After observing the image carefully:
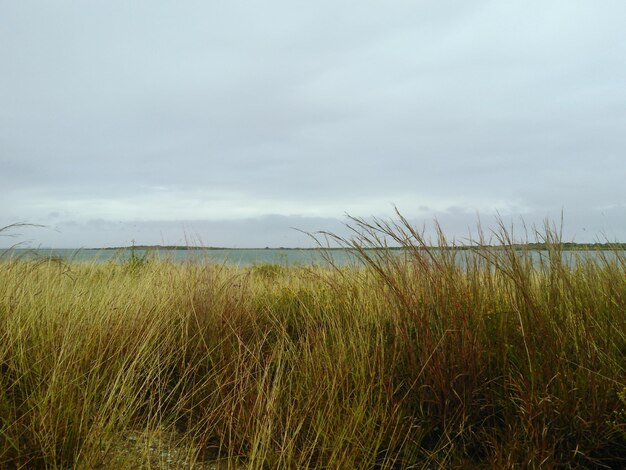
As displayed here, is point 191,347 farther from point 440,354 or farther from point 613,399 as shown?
point 613,399

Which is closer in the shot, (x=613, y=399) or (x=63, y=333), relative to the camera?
(x=613, y=399)

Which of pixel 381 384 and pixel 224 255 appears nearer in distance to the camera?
pixel 381 384

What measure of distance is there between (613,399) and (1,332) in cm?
355

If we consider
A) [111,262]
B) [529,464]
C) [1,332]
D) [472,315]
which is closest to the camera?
[529,464]

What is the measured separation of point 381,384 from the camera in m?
2.19

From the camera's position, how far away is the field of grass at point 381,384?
189 cm

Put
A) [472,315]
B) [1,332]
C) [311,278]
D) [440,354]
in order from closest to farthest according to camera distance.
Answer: [440,354]
[472,315]
[1,332]
[311,278]

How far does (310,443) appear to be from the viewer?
6.66 ft

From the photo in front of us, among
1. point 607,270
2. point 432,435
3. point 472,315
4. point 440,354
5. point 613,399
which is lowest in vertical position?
point 432,435

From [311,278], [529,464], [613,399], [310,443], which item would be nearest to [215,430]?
[310,443]

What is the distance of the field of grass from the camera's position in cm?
189

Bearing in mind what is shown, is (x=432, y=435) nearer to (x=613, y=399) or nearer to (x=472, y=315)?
(x=472, y=315)

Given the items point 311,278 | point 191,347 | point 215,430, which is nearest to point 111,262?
point 311,278

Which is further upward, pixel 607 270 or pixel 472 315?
pixel 607 270
